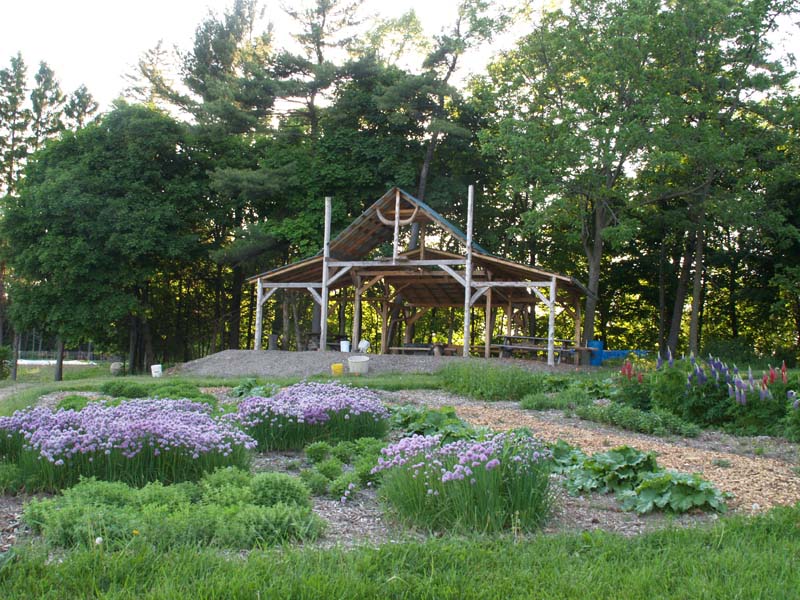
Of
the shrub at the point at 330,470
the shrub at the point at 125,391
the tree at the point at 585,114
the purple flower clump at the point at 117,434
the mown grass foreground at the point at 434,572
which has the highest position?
the tree at the point at 585,114

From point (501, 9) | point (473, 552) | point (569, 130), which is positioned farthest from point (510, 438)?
point (501, 9)

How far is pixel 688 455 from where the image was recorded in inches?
264

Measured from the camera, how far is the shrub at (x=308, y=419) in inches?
273

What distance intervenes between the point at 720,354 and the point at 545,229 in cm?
1003

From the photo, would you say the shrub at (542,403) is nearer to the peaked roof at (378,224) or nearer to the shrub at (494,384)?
the shrub at (494,384)

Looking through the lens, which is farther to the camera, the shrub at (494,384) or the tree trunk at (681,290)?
the tree trunk at (681,290)

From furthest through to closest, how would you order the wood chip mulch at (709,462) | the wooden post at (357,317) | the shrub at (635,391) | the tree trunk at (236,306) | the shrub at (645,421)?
the tree trunk at (236,306)
the wooden post at (357,317)
the shrub at (635,391)
the shrub at (645,421)
the wood chip mulch at (709,462)

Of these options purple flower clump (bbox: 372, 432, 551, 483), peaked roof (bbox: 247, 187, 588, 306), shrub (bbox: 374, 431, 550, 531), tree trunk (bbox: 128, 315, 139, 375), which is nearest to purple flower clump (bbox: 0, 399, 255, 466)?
purple flower clump (bbox: 372, 432, 551, 483)

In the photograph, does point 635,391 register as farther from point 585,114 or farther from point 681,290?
point 681,290

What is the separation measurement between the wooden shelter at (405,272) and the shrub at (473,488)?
1553 cm

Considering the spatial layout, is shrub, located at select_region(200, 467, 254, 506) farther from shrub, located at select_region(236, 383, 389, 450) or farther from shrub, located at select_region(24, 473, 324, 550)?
shrub, located at select_region(236, 383, 389, 450)

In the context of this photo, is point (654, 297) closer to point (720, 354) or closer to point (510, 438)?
point (720, 354)

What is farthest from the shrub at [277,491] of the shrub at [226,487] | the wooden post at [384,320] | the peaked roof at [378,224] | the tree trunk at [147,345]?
the tree trunk at [147,345]

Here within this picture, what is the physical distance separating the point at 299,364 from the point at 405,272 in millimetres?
6090
